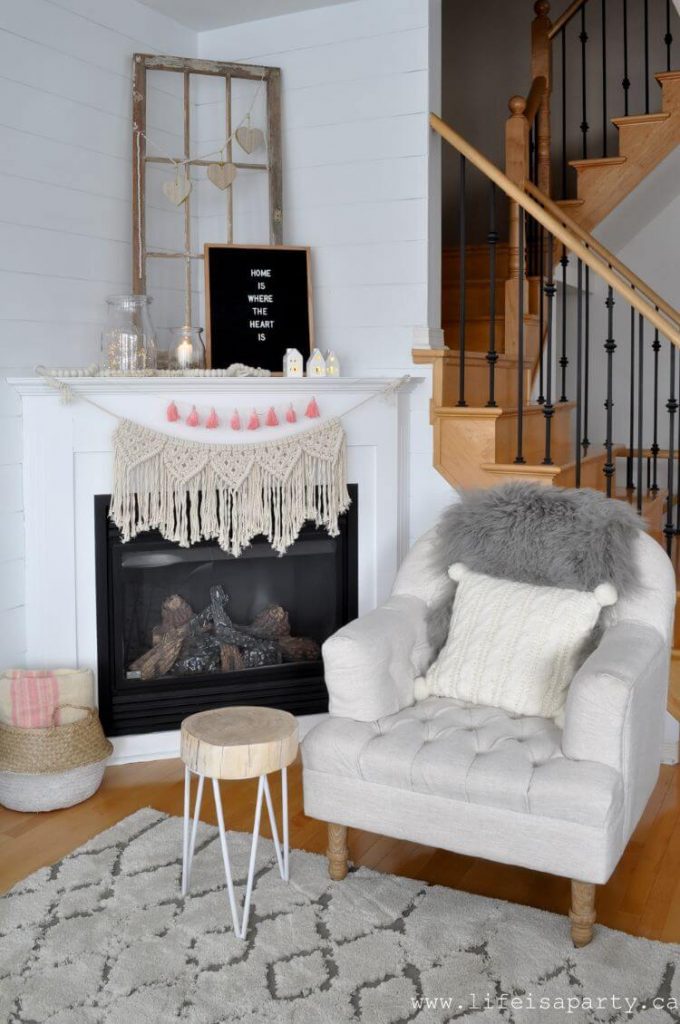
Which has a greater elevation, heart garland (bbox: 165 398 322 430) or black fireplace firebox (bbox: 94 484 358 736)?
heart garland (bbox: 165 398 322 430)

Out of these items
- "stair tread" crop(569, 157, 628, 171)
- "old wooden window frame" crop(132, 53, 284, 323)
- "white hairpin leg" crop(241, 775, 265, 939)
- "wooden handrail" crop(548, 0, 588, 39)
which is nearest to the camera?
"white hairpin leg" crop(241, 775, 265, 939)

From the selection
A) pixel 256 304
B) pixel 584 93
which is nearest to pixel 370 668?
pixel 256 304

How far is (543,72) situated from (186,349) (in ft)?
9.08

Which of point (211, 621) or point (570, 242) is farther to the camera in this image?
point (211, 621)

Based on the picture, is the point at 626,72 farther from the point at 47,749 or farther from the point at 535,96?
the point at 47,749

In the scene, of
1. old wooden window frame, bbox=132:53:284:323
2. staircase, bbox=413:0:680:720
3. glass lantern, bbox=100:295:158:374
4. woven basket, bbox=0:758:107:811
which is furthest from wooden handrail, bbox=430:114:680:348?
woven basket, bbox=0:758:107:811

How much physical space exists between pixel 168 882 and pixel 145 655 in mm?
982

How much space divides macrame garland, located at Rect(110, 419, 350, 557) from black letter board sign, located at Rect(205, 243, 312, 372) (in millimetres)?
412

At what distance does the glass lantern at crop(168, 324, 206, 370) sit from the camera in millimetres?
3367

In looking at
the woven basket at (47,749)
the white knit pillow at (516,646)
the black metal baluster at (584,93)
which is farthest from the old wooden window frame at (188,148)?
the black metal baluster at (584,93)

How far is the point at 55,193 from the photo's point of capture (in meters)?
3.21

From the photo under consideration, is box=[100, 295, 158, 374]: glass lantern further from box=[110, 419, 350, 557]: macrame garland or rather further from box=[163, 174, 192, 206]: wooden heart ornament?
box=[163, 174, 192, 206]: wooden heart ornament

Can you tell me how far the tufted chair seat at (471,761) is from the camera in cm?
216

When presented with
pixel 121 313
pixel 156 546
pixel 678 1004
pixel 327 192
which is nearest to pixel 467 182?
pixel 327 192
